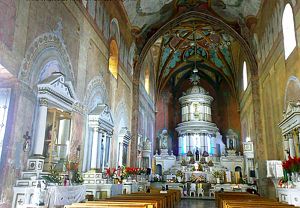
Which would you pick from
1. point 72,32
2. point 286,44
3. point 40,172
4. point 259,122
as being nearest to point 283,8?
point 286,44

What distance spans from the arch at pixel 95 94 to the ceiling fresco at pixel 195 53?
1198cm

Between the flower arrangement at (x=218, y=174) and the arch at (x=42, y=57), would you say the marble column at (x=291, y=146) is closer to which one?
the arch at (x=42, y=57)

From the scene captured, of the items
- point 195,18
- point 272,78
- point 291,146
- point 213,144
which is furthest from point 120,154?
point 213,144

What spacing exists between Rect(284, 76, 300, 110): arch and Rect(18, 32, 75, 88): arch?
27.2ft

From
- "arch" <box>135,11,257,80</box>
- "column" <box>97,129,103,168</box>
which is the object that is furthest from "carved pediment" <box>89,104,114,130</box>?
"arch" <box>135,11,257,80</box>

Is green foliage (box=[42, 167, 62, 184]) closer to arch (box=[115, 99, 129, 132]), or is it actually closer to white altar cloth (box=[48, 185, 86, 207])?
white altar cloth (box=[48, 185, 86, 207])

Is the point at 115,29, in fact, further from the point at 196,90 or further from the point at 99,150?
the point at 196,90

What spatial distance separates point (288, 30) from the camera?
12.8 metres

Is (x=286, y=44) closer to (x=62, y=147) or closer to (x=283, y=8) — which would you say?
(x=283, y=8)

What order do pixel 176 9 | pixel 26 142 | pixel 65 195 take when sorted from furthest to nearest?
pixel 176 9
pixel 65 195
pixel 26 142

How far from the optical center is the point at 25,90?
7699mm

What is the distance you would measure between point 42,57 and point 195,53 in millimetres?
22252

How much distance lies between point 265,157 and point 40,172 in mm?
13477

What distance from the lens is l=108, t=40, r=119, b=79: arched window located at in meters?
15.9
